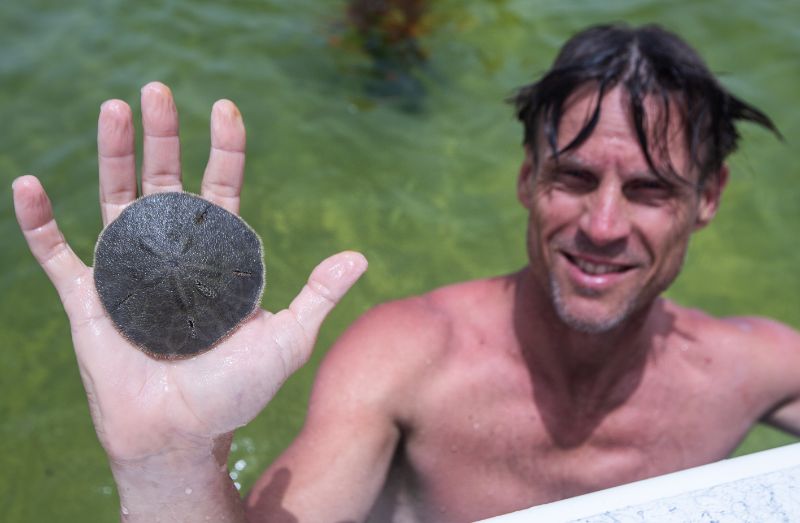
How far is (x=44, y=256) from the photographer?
204 centimetres

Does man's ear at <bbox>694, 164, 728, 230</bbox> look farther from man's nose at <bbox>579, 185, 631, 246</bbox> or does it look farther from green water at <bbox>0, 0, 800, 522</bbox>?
green water at <bbox>0, 0, 800, 522</bbox>

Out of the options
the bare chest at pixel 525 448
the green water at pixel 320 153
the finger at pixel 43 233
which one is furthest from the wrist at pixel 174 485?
the green water at pixel 320 153

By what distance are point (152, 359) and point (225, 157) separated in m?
0.55

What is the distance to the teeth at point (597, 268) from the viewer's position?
2.73 metres

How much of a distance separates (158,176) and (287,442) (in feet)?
7.30

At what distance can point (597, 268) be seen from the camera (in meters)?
2.73

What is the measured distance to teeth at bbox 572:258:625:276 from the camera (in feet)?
8.95

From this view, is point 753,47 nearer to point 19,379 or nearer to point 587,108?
point 587,108

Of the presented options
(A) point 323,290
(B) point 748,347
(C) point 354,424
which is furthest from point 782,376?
(A) point 323,290

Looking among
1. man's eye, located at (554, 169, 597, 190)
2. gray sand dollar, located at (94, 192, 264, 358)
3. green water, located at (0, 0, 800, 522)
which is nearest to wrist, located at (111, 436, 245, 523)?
gray sand dollar, located at (94, 192, 264, 358)

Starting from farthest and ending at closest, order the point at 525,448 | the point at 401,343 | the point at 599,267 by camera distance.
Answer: the point at 525,448 < the point at 401,343 < the point at 599,267

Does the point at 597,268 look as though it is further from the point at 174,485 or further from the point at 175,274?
the point at 174,485

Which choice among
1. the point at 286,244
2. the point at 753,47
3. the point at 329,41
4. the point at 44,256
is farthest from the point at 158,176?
the point at 753,47

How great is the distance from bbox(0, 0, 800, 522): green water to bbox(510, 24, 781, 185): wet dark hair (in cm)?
196
